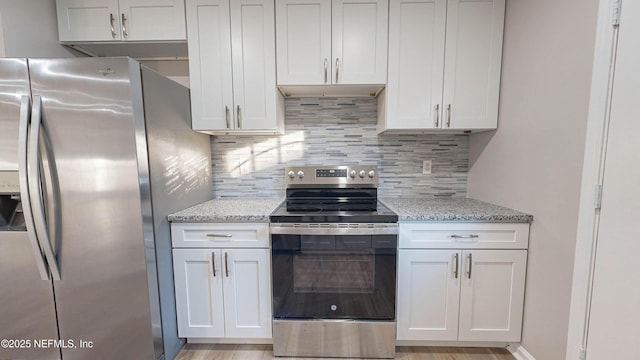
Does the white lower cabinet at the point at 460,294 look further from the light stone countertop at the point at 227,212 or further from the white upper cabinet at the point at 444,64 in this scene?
the light stone countertop at the point at 227,212

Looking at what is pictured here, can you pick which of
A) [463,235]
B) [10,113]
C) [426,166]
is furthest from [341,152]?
[10,113]

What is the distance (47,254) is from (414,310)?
205 cm

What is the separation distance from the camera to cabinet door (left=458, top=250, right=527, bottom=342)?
5.01 ft

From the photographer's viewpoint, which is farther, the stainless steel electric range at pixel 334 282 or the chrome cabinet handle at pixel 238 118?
the chrome cabinet handle at pixel 238 118

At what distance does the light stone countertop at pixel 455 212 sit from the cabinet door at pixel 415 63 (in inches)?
22.2

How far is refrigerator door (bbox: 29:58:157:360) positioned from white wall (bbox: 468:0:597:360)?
213cm

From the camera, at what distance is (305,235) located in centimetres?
150

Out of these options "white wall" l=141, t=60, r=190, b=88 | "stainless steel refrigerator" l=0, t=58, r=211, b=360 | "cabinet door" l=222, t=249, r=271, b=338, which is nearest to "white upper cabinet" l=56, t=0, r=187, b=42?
"white wall" l=141, t=60, r=190, b=88

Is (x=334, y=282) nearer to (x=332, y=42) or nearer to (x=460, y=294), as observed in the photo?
(x=460, y=294)

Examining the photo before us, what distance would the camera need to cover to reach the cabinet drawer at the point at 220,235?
5.14ft

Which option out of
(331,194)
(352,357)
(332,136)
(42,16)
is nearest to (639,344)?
(352,357)

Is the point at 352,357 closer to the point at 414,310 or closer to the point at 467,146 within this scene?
the point at 414,310

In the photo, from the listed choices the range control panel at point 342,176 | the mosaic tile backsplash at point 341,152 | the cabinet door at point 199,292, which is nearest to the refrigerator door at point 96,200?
the cabinet door at point 199,292

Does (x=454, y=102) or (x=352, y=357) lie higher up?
(x=454, y=102)
